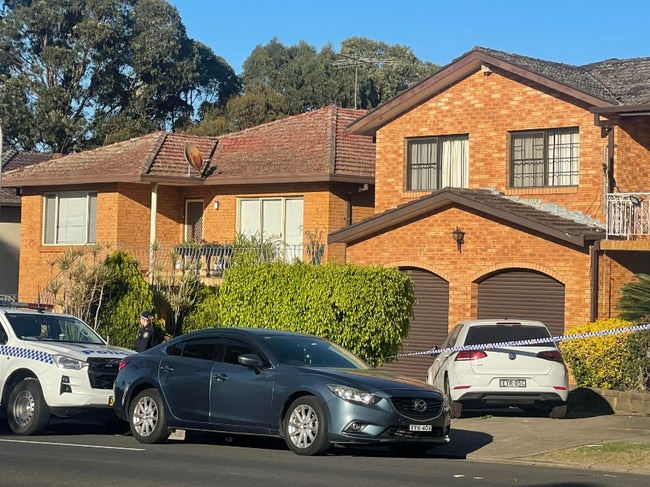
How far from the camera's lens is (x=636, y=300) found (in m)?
20.9

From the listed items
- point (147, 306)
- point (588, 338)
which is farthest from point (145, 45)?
point (588, 338)

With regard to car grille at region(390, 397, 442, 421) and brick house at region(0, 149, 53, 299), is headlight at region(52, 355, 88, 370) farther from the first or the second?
brick house at region(0, 149, 53, 299)

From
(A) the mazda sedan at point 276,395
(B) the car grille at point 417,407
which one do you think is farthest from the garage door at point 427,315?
(B) the car grille at point 417,407

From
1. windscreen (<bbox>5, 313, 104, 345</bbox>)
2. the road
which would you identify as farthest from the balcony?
windscreen (<bbox>5, 313, 104, 345</bbox>)

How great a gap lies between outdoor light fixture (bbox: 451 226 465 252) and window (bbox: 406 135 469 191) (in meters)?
1.95

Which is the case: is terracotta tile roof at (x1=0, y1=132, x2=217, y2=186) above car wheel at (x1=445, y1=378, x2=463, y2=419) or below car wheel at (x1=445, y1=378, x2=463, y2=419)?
above

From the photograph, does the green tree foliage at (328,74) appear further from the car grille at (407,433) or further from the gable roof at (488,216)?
the car grille at (407,433)

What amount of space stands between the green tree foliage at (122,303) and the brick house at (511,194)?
4505mm

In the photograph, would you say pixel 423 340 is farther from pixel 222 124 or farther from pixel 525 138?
pixel 222 124

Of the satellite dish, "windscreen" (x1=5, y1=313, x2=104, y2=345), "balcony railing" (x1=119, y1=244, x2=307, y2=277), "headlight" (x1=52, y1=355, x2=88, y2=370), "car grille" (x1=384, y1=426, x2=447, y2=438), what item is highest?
the satellite dish

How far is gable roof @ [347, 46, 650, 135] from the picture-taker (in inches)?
932

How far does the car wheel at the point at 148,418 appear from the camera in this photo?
585 inches

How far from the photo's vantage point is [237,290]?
22438 millimetres

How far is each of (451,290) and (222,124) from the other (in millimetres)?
34594
